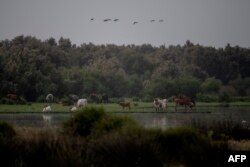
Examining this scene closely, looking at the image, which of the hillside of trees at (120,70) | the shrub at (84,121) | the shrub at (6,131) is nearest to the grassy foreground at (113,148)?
the shrub at (6,131)

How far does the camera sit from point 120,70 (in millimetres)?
89438

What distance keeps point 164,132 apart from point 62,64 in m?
69.7

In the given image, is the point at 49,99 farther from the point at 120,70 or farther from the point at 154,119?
the point at 120,70

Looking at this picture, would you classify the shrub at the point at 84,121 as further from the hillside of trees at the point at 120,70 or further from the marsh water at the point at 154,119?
the hillside of trees at the point at 120,70

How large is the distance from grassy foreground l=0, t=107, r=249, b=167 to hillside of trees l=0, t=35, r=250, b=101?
143 ft

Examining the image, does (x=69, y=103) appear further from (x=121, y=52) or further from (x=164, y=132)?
(x=121, y=52)

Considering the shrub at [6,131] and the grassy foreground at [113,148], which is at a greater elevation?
the shrub at [6,131]

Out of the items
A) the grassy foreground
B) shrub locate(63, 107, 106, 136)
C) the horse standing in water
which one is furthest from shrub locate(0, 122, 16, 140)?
the horse standing in water

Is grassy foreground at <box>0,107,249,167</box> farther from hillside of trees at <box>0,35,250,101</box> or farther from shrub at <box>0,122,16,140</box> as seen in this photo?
hillside of trees at <box>0,35,250,101</box>

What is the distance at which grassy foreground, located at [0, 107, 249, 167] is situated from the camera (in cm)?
1510

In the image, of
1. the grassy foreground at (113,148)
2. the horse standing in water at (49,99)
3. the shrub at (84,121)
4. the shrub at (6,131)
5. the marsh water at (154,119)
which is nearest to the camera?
the grassy foreground at (113,148)

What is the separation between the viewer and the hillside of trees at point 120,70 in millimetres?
65312

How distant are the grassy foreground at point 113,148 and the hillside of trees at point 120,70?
43727 mm

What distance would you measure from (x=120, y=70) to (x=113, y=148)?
74.2 m
